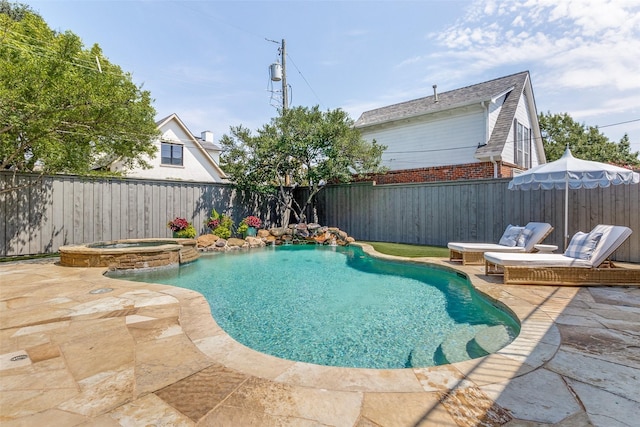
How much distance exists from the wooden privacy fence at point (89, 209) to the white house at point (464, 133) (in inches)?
294

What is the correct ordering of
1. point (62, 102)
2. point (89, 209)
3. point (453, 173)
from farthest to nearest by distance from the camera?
1. point (453, 173)
2. point (89, 209)
3. point (62, 102)

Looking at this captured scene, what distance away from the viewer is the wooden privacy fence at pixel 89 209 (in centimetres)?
747

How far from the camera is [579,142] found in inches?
841

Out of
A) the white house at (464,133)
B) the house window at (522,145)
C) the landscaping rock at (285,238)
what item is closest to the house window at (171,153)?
the landscaping rock at (285,238)

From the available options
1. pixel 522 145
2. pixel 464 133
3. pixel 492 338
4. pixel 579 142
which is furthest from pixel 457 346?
pixel 579 142

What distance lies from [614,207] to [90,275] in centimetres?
1053

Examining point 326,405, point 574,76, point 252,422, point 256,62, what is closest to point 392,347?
point 326,405

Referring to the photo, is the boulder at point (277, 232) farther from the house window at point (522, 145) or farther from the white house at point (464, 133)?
the house window at point (522, 145)

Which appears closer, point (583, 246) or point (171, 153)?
point (583, 246)

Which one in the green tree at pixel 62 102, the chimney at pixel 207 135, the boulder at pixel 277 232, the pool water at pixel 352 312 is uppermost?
the chimney at pixel 207 135

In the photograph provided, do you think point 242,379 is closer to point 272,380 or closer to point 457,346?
point 272,380

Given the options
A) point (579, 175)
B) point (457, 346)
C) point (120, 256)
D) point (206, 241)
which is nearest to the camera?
point (457, 346)

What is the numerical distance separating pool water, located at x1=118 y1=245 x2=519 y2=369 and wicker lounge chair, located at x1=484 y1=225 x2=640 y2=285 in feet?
2.64

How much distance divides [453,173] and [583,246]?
19.9 feet
